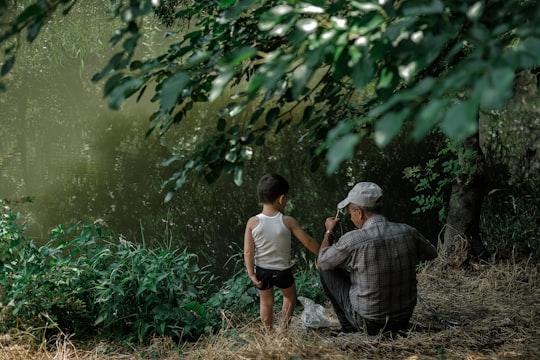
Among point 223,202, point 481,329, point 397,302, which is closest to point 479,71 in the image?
point 397,302

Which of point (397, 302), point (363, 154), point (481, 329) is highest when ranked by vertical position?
point (397, 302)

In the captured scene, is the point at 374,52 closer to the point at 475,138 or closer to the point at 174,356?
the point at 174,356

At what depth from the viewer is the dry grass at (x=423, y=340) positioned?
3.54 meters

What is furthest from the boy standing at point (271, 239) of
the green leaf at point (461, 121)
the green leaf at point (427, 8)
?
the green leaf at point (461, 121)

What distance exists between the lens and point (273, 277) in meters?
4.27

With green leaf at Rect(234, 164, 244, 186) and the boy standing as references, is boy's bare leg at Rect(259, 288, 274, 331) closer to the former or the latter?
the boy standing

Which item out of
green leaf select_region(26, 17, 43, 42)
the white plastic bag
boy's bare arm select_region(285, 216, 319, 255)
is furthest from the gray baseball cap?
green leaf select_region(26, 17, 43, 42)

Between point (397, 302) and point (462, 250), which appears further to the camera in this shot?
point (462, 250)

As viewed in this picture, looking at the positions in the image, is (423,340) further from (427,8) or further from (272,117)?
(427,8)

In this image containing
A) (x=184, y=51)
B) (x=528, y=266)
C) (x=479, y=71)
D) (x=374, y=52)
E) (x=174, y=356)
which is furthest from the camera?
(x=528, y=266)

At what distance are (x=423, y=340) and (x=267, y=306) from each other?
39.2 inches

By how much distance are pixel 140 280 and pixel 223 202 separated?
171 inches

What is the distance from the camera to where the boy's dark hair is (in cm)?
414

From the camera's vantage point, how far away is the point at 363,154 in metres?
10.2
